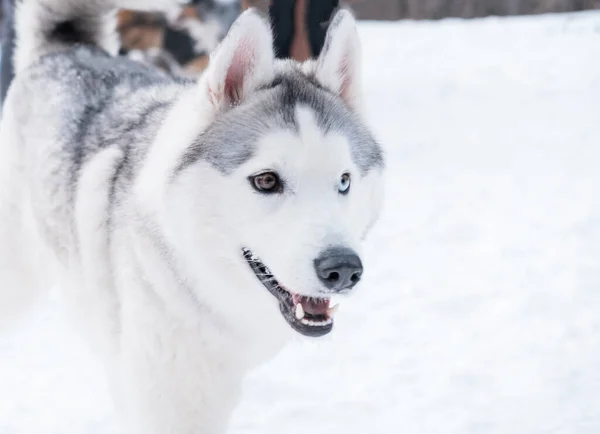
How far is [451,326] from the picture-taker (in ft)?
12.5

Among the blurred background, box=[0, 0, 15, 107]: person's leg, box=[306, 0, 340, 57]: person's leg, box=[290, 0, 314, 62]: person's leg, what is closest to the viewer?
box=[0, 0, 15, 107]: person's leg

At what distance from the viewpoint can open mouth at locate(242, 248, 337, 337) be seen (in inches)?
82.8

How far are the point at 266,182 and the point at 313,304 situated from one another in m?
0.37

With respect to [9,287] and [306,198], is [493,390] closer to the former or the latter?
[306,198]

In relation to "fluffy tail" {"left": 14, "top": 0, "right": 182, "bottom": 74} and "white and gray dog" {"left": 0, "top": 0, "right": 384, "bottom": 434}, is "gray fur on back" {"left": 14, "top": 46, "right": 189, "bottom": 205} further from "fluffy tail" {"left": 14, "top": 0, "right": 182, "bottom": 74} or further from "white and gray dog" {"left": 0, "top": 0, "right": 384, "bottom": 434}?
"fluffy tail" {"left": 14, "top": 0, "right": 182, "bottom": 74}

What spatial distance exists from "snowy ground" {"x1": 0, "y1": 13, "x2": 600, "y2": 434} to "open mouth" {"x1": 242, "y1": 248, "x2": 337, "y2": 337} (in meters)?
0.44

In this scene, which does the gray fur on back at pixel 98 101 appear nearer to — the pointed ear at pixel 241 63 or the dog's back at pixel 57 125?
the dog's back at pixel 57 125

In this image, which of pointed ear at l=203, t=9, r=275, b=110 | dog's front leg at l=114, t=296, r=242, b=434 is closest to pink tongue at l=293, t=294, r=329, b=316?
dog's front leg at l=114, t=296, r=242, b=434

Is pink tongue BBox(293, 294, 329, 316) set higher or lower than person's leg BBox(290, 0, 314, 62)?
lower

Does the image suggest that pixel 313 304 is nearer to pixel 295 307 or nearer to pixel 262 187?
pixel 295 307

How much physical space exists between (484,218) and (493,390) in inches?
85.3

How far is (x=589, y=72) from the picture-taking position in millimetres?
8961

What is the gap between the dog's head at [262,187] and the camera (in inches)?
78.6

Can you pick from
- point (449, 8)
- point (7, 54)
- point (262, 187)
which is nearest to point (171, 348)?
point (262, 187)
